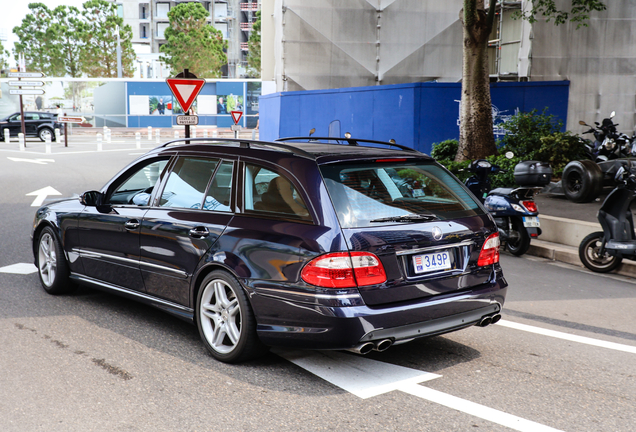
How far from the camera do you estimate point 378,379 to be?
413 centimetres

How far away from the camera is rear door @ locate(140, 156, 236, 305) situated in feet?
14.8

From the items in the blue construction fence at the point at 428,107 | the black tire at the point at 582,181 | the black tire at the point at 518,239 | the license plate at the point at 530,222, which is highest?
the blue construction fence at the point at 428,107

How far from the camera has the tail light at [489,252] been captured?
14.5 feet

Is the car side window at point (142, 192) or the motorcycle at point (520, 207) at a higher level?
the car side window at point (142, 192)

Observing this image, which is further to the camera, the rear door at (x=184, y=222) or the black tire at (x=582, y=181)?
the black tire at (x=582, y=181)

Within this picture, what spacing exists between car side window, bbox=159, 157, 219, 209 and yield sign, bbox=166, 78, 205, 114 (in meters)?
7.76

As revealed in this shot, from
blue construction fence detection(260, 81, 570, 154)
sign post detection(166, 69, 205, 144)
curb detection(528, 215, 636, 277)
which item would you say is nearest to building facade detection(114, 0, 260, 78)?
blue construction fence detection(260, 81, 570, 154)

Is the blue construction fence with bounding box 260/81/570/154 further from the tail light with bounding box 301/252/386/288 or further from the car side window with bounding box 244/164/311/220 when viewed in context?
the tail light with bounding box 301/252/386/288

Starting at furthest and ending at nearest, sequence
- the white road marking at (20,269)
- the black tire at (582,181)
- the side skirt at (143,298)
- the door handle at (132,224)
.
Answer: the black tire at (582,181) < the white road marking at (20,269) < the door handle at (132,224) < the side skirt at (143,298)

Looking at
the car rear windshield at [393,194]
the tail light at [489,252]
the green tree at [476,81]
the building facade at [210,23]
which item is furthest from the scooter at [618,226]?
the building facade at [210,23]

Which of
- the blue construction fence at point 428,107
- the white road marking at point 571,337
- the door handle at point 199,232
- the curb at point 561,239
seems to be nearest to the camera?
the door handle at point 199,232

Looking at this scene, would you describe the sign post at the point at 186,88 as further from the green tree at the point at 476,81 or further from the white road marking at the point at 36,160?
the white road marking at the point at 36,160

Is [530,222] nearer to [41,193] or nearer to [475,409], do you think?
[475,409]

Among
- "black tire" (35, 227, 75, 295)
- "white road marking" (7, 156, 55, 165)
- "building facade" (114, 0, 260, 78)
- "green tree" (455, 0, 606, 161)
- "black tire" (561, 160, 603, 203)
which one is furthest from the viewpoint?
"building facade" (114, 0, 260, 78)
